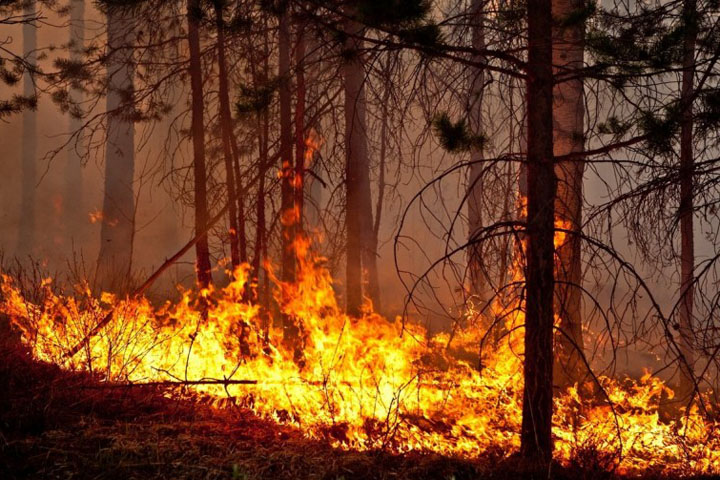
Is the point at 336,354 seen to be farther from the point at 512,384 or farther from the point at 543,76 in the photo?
the point at 543,76

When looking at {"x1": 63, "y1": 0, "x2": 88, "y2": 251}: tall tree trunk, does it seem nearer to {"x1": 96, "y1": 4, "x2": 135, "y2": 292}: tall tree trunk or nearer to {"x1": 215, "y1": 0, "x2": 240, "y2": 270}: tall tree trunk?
{"x1": 96, "y1": 4, "x2": 135, "y2": 292}: tall tree trunk

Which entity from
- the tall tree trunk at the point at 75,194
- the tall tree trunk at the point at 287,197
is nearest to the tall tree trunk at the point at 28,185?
the tall tree trunk at the point at 75,194

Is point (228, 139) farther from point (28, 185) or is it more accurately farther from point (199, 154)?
point (28, 185)

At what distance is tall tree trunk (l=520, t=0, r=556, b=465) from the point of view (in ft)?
12.9

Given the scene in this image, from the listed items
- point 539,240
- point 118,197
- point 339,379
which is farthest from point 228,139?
point 118,197

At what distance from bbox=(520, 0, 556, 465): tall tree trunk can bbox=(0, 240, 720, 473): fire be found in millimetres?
561

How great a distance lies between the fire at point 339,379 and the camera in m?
5.02

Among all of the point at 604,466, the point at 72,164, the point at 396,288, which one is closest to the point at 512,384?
the point at 604,466

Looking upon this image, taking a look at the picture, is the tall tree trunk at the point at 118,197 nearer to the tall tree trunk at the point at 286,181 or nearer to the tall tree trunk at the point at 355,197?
the tall tree trunk at the point at 355,197

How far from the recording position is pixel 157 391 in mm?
5359

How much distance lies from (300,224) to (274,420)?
2.54m

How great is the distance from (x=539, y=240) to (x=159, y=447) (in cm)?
284

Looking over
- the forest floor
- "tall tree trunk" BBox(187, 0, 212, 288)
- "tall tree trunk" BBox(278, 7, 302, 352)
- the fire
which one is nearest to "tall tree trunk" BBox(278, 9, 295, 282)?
"tall tree trunk" BBox(278, 7, 302, 352)

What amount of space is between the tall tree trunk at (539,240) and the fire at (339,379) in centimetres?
56
